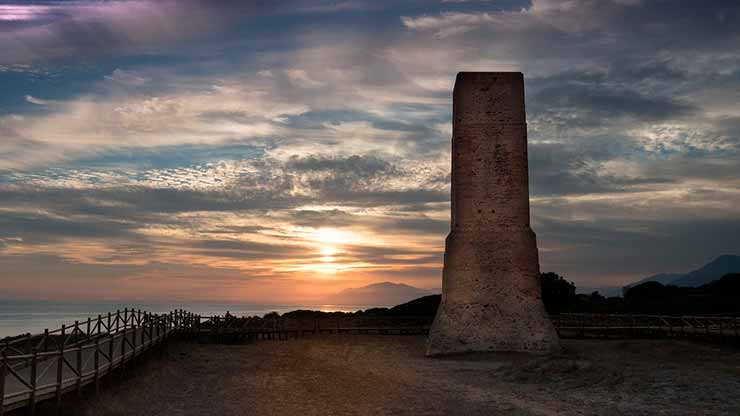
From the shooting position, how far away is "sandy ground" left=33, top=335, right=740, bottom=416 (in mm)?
12445

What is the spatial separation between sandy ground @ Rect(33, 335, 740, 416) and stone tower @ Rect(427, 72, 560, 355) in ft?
3.01

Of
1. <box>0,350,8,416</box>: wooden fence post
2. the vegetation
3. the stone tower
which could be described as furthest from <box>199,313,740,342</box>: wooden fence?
<box>0,350,8,416</box>: wooden fence post

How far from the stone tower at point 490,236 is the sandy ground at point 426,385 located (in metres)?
0.92

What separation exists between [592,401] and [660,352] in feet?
33.5

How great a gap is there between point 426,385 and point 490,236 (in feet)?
23.5

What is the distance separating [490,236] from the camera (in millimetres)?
21062

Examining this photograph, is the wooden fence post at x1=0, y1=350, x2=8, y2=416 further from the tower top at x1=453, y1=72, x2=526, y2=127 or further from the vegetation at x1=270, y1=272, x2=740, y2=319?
the vegetation at x1=270, y1=272, x2=740, y2=319

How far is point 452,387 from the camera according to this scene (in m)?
15.0

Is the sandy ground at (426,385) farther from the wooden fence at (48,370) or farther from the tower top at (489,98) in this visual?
the tower top at (489,98)

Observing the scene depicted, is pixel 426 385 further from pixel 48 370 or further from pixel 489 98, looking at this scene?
pixel 489 98

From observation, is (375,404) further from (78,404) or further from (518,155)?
(518,155)

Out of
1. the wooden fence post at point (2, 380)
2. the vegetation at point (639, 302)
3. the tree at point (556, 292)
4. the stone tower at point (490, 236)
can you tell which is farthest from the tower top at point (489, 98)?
the tree at point (556, 292)

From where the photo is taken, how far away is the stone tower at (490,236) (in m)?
20.5

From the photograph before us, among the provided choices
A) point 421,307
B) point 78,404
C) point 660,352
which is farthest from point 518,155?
point 421,307
